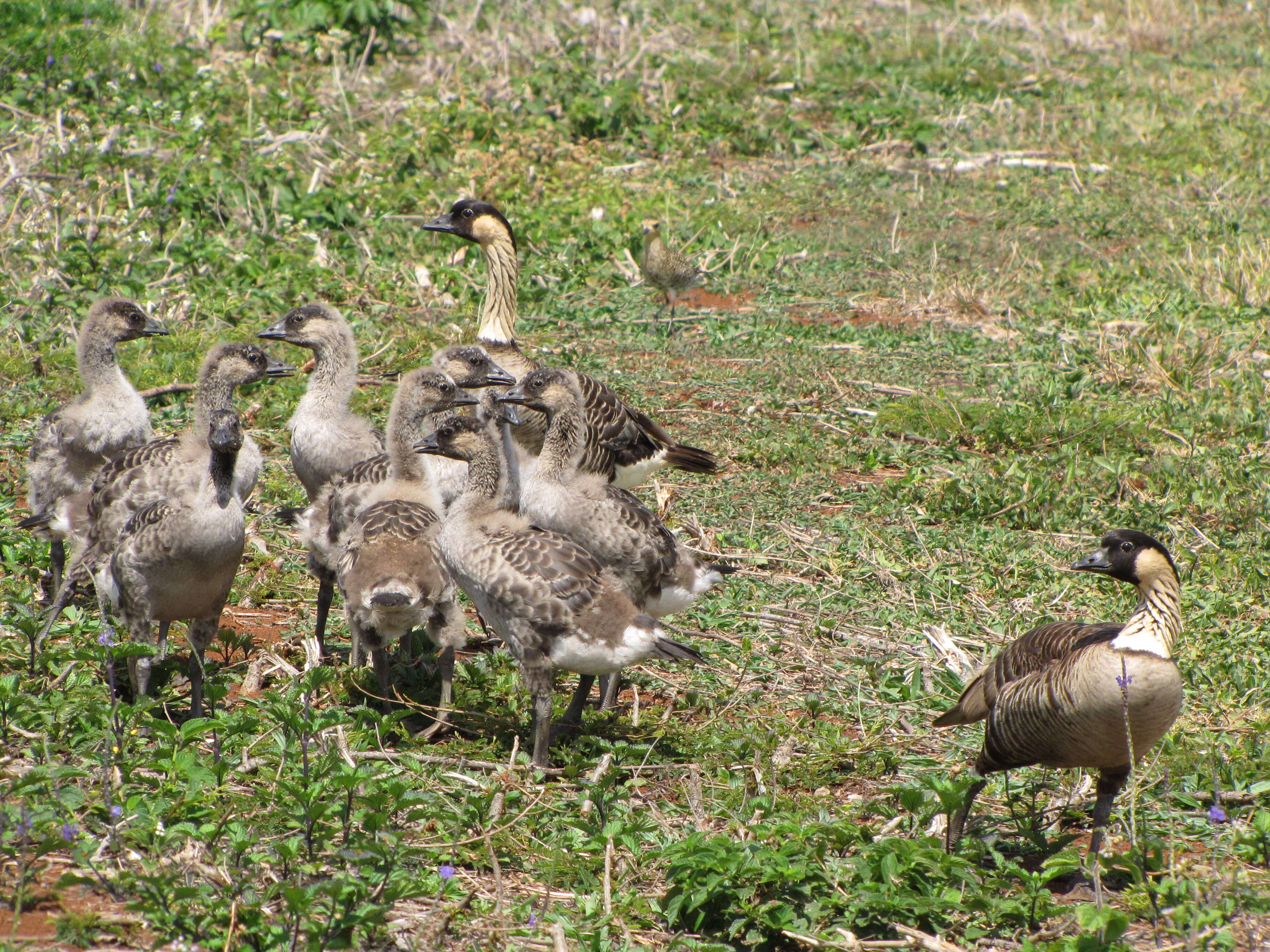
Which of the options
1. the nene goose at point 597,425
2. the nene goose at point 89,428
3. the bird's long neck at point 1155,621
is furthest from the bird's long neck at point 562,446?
the bird's long neck at point 1155,621

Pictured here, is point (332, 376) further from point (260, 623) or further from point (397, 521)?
point (397, 521)

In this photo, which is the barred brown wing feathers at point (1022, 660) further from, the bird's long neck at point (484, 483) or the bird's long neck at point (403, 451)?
the bird's long neck at point (403, 451)

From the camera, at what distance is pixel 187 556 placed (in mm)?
6141

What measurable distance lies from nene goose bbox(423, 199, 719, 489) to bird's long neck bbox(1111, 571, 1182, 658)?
404 centimetres

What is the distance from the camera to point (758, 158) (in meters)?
17.8

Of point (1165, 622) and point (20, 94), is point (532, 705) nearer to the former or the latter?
point (1165, 622)

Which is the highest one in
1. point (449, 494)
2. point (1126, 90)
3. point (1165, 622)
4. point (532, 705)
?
point (1126, 90)

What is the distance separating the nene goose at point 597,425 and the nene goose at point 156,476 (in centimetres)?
179

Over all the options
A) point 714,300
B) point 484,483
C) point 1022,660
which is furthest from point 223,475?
point 714,300

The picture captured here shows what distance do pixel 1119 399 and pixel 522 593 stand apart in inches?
269

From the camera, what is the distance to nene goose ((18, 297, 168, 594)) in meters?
7.70

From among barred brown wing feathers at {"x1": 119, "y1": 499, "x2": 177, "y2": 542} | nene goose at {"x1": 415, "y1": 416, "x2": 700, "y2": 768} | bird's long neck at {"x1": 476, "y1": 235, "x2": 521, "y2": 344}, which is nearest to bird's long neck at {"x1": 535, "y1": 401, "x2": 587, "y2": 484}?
nene goose at {"x1": 415, "y1": 416, "x2": 700, "y2": 768}

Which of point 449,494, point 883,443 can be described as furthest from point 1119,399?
point 449,494

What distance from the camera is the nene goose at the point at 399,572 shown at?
6.38m
